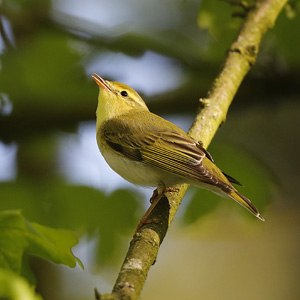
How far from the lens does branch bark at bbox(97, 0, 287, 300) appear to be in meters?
1.79

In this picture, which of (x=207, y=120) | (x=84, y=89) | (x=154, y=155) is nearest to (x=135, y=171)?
(x=154, y=155)

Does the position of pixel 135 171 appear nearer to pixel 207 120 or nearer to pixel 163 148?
pixel 163 148

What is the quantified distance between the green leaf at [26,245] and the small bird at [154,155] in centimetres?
81

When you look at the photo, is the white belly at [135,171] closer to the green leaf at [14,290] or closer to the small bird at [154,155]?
the small bird at [154,155]

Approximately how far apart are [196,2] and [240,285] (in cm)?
379

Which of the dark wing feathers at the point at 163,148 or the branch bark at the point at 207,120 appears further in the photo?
the dark wing feathers at the point at 163,148

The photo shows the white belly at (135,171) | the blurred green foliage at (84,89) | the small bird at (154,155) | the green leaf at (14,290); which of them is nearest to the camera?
the green leaf at (14,290)

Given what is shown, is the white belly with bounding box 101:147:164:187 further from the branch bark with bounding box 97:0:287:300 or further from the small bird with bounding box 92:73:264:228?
the branch bark with bounding box 97:0:287:300

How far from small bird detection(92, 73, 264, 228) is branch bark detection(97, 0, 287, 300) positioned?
0.34ft

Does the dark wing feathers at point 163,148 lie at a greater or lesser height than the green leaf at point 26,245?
greater

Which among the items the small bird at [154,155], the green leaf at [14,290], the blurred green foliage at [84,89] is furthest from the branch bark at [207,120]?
the blurred green foliage at [84,89]

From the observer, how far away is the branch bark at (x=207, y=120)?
1.79 metres

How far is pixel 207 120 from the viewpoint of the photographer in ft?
10.1

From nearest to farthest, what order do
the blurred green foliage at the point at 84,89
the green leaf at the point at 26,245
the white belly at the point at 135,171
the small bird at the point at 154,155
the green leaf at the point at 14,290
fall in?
the green leaf at the point at 14,290 → the green leaf at the point at 26,245 → the small bird at the point at 154,155 → the white belly at the point at 135,171 → the blurred green foliage at the point at 84,89
